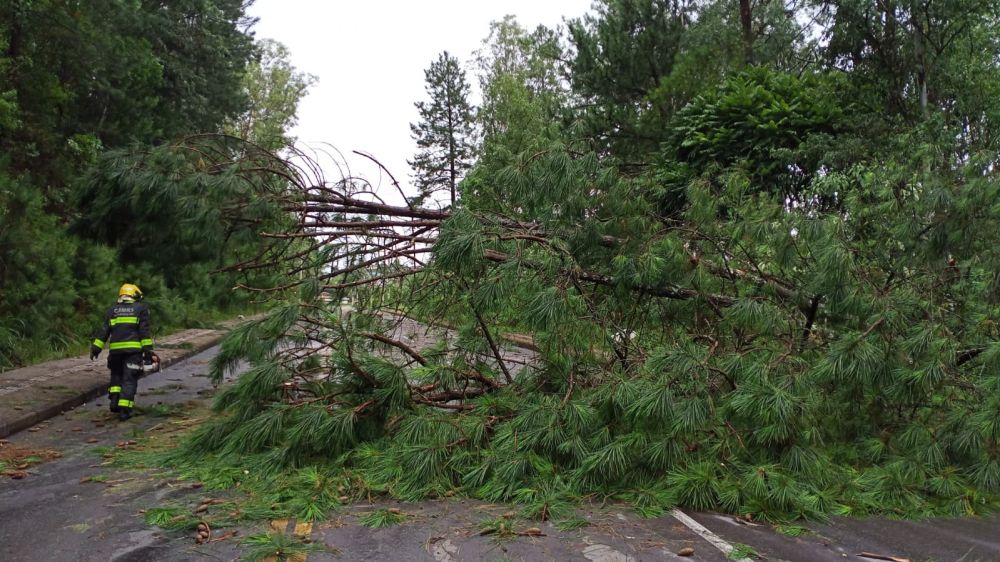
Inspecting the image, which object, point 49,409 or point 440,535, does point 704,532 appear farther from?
point 49,409

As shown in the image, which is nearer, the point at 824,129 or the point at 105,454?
the point at 105,454

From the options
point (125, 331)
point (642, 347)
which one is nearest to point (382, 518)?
point (642, 347)

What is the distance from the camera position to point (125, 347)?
27.6 ft

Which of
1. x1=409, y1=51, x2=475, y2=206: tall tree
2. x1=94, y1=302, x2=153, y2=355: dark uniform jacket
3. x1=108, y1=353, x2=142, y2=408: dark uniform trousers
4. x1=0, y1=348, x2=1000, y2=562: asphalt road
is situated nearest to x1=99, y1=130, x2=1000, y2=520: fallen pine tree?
x1=0, y1=348, x2=1000, y2=562: asphalt road

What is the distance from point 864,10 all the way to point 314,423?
50.4 feet

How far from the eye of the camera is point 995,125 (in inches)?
607

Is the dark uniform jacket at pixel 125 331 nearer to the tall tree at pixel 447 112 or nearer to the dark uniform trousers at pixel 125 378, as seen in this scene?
the dark uniform trousers at pixel 125 378

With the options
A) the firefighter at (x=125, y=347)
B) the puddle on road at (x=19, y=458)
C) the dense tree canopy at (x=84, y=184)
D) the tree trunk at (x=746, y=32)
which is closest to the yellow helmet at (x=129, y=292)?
the firefighter at (x=125, y=347)

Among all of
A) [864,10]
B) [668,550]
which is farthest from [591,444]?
[864,10]

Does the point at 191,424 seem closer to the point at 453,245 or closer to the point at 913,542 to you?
Result: the point at 453,245

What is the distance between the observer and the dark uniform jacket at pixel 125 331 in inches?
332

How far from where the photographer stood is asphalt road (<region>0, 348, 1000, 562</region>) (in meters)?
4.35

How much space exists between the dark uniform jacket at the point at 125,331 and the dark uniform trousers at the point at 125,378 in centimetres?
8

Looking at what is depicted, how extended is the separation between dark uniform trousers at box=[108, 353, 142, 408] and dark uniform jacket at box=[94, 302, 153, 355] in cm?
8
